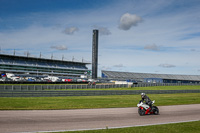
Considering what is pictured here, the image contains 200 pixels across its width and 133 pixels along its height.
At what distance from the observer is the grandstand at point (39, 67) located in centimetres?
10362

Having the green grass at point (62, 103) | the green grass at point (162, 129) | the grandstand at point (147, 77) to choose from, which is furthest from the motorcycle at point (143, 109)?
the grandstand at point (147, 77)

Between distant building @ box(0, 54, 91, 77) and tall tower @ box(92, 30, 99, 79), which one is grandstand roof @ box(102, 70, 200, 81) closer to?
tall tower @ box(92, 30, 99, 79)

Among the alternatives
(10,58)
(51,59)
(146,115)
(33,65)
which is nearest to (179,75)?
(51,59)

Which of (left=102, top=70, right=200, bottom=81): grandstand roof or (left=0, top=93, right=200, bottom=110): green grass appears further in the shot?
(left=102, top=70, right=200, bottom=81): grandstand roof

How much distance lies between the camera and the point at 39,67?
11500cm

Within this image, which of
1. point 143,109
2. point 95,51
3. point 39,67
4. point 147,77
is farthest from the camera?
point 147,77

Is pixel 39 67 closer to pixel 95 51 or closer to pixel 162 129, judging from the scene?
pixel 95 51

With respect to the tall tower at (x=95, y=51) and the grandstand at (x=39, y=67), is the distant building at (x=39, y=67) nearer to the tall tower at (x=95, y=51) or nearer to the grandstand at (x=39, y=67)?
the grandstand at (x=39, y=67)

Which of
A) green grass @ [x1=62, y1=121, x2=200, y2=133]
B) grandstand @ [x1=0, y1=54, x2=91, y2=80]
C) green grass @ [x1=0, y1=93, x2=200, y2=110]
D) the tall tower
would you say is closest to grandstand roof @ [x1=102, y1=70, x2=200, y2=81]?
the tall tower

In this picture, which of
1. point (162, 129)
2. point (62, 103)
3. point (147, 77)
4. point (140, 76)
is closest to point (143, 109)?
point (162, 129)

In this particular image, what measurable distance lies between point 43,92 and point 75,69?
103m

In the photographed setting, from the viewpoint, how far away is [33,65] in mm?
112500

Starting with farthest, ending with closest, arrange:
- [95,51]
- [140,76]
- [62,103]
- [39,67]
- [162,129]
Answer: [140,76], [39,67], [95,51], [62,103], [162,129]

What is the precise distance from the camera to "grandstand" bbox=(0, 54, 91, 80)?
103625 millimetres
